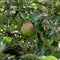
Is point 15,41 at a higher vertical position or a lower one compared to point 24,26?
lower

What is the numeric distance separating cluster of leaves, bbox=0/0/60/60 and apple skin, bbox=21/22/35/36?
24mm

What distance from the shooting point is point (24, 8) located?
1.47 meters

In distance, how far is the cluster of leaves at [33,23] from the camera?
49.3 inches

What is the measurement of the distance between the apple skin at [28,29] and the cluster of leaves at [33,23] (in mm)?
24

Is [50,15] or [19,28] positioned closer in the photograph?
[50,15]

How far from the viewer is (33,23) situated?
1.31 meters

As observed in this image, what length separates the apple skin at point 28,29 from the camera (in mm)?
1302

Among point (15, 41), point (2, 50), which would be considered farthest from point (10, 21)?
point (2, 50)

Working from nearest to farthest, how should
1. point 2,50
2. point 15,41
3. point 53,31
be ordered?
point 53,31 → point 2,50 → point 15,41

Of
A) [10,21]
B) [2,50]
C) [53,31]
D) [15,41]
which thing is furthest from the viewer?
[10,21]

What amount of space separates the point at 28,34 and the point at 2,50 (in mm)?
171

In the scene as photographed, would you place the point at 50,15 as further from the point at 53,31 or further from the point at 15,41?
the point at 15,41

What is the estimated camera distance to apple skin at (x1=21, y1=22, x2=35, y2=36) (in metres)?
1.30

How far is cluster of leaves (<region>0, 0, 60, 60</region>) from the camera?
125cm
